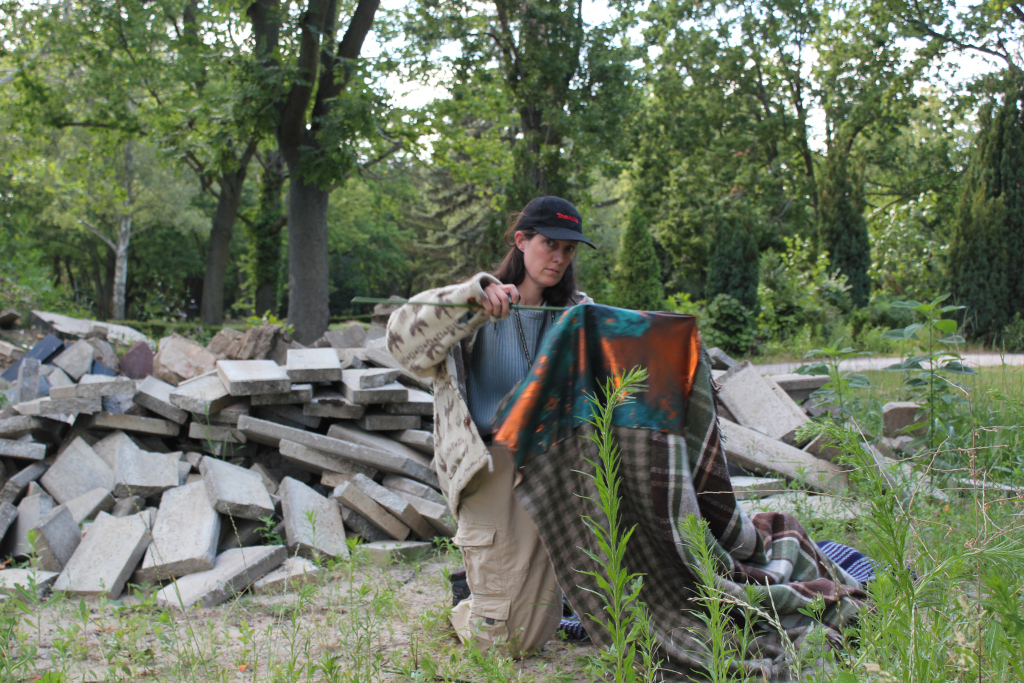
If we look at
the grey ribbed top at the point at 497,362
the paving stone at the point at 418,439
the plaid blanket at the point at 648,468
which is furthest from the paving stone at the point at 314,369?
the plaid blanket at the point at 648,468

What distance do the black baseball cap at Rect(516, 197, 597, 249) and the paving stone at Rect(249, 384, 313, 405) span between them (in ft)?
9.48

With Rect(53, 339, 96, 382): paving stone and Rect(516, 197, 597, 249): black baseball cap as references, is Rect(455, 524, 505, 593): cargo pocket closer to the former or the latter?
Rect(516, 197, 597, 249): black baseball cap

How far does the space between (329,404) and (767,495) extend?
315 cm

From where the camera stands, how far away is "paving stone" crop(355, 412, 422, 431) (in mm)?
5320

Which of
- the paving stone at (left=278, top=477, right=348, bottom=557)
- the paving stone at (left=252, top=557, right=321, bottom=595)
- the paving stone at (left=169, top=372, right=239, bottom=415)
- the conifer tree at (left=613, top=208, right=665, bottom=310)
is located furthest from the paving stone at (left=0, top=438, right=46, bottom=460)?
the conifer tree at (left=613, top=208, right=665, bottom=310)

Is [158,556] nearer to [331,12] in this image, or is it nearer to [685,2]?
[331,12]

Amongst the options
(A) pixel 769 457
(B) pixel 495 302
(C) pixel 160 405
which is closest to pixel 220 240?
(C) pixel 160 405

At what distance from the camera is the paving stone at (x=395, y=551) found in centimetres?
425

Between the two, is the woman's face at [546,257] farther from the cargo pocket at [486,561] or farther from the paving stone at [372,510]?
the paving stone at [372,510]

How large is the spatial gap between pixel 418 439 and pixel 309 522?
1.13 metres

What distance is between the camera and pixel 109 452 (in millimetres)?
5141

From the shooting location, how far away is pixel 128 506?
454 centimetres

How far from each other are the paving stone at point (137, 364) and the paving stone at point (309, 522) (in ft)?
11.3

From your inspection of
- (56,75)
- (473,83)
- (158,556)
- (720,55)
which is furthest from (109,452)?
(720,55)
